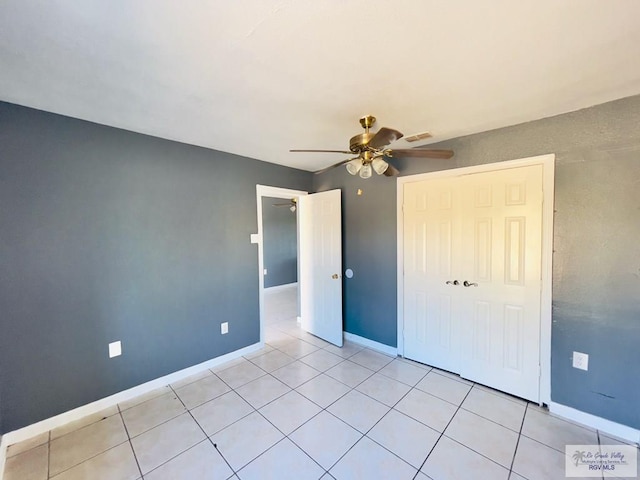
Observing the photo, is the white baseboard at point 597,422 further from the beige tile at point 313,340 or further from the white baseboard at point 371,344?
the beige tile at point 313,340

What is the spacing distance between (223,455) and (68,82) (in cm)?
262

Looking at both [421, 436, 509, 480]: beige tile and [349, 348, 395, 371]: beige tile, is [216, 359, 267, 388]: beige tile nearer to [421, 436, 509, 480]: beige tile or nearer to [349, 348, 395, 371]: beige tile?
[349, 348, 395, 371]: beige tile

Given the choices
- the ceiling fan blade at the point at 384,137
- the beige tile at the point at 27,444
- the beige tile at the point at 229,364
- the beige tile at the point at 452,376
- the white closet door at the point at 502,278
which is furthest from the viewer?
the beige tile at the point at 229,364

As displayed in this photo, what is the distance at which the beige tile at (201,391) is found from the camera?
7.74 ft

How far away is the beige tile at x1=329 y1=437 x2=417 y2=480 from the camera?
5.27 ft

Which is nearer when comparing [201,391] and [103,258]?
[103,258]

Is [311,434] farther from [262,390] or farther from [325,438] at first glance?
[262,390]

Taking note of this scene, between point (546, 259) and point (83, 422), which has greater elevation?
point (546, 259)

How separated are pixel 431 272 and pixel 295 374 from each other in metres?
1.82

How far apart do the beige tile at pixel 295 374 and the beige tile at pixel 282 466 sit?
783mm

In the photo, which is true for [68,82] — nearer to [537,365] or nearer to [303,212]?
[303,212]

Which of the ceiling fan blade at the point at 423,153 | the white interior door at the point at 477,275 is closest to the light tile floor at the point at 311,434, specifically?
the white interior door at the point at 477,275

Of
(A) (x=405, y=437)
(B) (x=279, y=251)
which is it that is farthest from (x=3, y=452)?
(B) (x=279, y=251)

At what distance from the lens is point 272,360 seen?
3.09m
